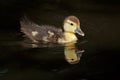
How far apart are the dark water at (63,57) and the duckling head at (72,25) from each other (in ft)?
0.30

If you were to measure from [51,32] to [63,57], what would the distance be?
0.56 metres

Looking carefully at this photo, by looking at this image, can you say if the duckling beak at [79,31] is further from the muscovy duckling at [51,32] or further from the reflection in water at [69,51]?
the reflection in water at [69,51]

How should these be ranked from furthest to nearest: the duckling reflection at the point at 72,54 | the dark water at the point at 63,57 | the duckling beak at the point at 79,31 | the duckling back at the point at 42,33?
1. the duckling beak at the point at 79,31
2. the duckling back at the point at 42,33
3. the duckling reflection at the point at 72,54
4. the dark water at the point at 63,57

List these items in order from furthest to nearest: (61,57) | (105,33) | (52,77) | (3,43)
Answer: (105,33) → (3,43) → (61,57) → (52,77)

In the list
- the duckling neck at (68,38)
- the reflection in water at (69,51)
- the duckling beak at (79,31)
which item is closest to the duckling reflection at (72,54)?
the reflection in water at (69,51)

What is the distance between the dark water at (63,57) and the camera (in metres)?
4.90

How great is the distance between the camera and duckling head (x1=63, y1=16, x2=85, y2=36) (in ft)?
19.8

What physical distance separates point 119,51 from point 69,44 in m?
0.59

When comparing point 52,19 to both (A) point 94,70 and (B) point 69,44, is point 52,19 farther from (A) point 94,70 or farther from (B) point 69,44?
(A) point 94,70

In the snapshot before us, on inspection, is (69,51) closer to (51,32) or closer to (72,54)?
(72,54)

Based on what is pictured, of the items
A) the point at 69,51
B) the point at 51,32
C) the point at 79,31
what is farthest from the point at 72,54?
the point at 79,31
